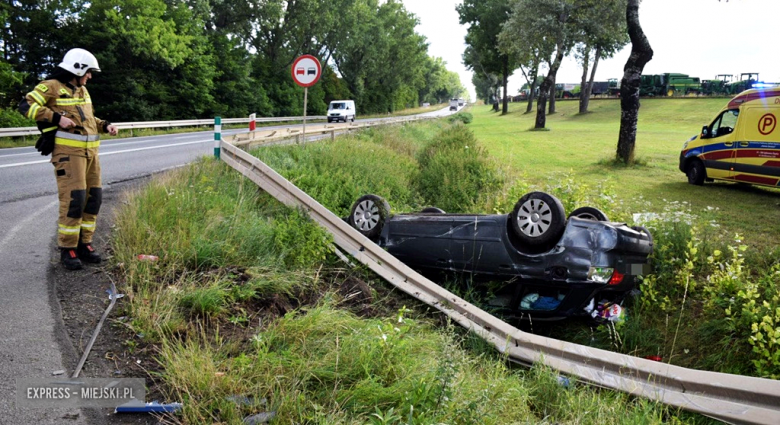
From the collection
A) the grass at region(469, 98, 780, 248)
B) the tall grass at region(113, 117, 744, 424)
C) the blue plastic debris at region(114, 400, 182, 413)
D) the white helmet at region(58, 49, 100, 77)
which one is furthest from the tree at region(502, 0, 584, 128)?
the blue plastic debris at region(114, 400, 182, 413)

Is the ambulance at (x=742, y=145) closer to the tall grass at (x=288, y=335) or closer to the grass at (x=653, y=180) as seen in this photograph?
the grass at (x=653, y=180)

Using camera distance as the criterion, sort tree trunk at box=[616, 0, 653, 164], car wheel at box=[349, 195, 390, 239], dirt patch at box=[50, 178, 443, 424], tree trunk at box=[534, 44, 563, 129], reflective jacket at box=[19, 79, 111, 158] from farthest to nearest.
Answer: tree trunk at box=[534, 44, 563, 129]
tree trunk at box=[616, 0, 653, 164]
car wheel at box=[349, 195, 390, 239]
reflective jacket at box=[19, 79, 111, 158]
dirt patch at box=[50, 178, 443, 424]

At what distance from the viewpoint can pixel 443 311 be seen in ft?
16.4

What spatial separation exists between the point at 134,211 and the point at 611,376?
4.87m

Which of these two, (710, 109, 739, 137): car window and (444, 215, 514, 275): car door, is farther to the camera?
(710, 109, 739, 137): car window

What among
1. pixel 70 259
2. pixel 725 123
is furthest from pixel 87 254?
pixel 725 123

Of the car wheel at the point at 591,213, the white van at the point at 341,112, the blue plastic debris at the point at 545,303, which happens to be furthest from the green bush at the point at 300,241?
the white van at the point at 341,112

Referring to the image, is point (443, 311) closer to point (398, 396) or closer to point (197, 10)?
point (398, 396)

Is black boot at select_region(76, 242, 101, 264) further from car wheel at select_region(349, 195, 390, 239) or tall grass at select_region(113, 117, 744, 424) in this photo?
car wheel at select_region(349, 195, 390, 239)

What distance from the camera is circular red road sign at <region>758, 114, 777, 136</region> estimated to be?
10.3 metres

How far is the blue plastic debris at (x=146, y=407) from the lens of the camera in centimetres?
279

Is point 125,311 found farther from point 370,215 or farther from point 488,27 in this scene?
point 488,27

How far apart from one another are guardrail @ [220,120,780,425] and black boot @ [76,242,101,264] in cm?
221

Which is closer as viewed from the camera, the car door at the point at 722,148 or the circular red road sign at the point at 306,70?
the circular red road sign at the point at 306,70
